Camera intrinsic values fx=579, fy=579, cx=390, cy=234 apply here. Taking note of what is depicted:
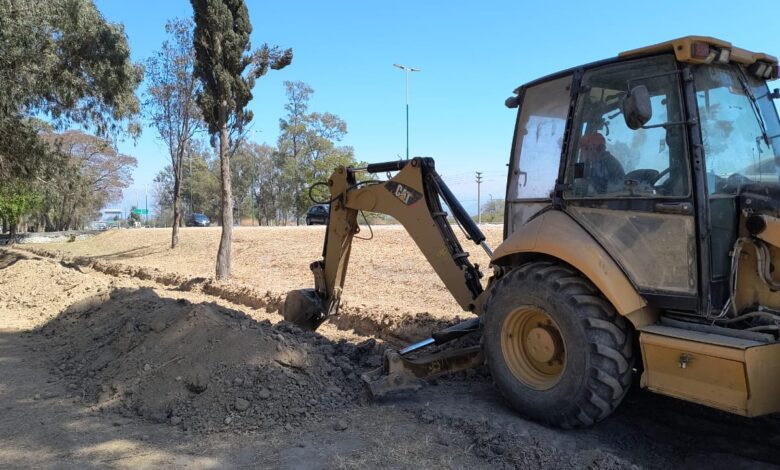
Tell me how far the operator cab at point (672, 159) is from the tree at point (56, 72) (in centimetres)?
1371

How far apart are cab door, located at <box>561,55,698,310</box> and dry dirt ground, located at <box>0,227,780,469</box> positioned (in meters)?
1.23

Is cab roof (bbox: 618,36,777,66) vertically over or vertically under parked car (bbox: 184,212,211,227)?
over

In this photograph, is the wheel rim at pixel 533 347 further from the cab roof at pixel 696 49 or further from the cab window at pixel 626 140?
the cab roof at pixel 696 49

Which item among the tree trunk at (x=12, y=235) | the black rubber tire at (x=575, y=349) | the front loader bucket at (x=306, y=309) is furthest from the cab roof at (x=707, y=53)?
the tree trunk at (x=12, y=235)

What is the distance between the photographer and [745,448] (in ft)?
13.3

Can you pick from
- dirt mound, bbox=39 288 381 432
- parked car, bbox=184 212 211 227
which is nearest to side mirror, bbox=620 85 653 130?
dirt mound, bbox=39 288 381 432

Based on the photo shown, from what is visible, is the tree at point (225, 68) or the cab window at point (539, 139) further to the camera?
the tree at point (225, 68)

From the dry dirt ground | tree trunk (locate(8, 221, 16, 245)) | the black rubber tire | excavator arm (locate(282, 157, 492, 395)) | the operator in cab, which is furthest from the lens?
tree trunk (locate(8, 221, 16, 245))

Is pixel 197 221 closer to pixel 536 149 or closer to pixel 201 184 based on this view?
pixel 201 184

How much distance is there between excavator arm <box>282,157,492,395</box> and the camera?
5.12 metres

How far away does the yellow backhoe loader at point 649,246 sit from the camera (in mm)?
3609

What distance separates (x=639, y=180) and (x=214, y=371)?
3874mm

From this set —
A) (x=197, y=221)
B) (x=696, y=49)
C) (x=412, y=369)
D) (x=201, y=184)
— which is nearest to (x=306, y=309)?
(x=412, y=369)

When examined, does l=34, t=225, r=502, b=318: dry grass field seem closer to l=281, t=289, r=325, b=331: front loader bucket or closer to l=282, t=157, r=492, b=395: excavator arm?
l=281, t=289, r=325, b=331: front loader bucket
